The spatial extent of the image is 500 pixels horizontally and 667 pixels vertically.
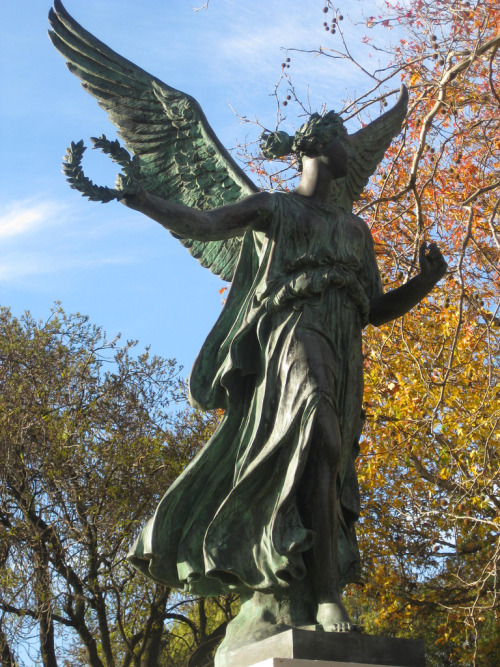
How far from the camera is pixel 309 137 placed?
14.2ft

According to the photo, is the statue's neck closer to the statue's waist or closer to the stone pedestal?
the statue's waist

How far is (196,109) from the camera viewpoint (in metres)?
4.86

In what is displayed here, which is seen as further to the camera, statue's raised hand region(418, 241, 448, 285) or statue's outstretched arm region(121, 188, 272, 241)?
statue's raised hand region(418, 241, 448, 285)

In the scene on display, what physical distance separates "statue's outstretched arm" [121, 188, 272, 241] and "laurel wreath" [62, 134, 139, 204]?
0.05 meters

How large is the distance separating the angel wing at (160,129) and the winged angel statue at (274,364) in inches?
0.4

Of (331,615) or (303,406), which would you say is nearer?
(331,615)

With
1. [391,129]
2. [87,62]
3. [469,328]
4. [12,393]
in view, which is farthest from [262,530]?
[12,393]

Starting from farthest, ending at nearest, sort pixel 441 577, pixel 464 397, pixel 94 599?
pixel 94 599, pixel 441 577, pixel 464 397

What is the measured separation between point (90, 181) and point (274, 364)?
1113 millimetres

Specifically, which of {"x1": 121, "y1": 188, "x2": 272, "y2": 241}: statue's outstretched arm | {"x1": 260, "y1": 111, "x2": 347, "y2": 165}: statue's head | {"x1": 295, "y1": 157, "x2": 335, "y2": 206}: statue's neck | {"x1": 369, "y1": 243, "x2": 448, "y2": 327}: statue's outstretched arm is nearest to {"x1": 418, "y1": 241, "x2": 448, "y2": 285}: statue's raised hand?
{"x1": 369, "y1": 243, "x2": 448, "y2": 327}: statue's outstretched arm

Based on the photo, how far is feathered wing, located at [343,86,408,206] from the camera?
4.67m

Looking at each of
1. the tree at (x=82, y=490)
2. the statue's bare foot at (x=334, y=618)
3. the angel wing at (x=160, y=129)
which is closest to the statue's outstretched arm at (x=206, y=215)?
the angel wing at (x=160, y=129)

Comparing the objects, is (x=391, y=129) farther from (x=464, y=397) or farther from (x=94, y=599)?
(x=94, y=599)

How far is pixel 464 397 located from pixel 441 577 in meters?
3.04
